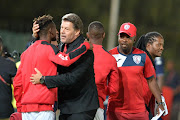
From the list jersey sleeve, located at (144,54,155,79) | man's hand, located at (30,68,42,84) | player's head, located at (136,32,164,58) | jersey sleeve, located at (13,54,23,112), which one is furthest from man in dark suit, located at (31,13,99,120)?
player's head, located at (136,32,164,58)

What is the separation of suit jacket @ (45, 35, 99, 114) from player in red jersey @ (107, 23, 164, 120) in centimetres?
132

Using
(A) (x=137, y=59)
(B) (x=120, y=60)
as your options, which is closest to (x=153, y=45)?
(A) (x=137, y=59)

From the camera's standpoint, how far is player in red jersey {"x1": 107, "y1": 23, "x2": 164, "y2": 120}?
5336 millimetres

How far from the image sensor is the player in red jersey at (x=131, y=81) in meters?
5.34

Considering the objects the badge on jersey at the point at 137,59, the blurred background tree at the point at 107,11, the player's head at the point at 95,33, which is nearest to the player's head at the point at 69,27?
the player's head at the point at 95,33

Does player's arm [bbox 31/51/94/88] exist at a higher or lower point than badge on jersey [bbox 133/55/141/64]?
lower

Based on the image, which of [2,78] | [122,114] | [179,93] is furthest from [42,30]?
[179,93]

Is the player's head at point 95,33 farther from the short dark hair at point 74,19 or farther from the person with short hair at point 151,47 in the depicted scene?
the short dark hair at point 74,19

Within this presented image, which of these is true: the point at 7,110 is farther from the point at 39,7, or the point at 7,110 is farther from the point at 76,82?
the point at 39,7

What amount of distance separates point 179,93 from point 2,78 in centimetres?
839

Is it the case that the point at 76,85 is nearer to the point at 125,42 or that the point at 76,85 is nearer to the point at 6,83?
the point at 125,42

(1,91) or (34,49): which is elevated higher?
(34,49)

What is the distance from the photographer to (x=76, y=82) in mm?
3967

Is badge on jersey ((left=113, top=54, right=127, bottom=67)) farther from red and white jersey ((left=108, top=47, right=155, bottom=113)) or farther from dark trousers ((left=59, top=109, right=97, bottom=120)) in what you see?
dark trousers ((left=59, top=109, right=97, bottom=120))
